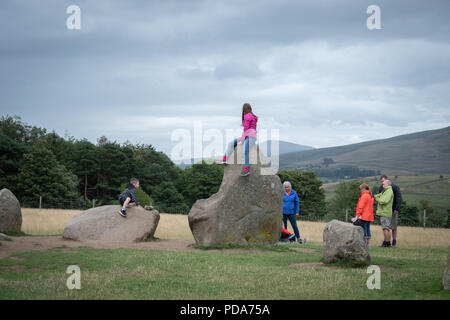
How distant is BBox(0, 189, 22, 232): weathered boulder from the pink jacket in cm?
1090

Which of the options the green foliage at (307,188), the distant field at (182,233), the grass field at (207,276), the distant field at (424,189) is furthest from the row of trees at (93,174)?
the distant field at (424,189)

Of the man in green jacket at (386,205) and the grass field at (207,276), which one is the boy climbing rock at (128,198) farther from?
the man in green jacket at (386,205)

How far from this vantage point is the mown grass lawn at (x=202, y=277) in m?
9.12

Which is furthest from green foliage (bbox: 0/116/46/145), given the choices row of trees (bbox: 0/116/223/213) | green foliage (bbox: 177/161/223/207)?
green foliage (bbox: 177/161/223/207)

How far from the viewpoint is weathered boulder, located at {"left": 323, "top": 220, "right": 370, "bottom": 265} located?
12.0 meters

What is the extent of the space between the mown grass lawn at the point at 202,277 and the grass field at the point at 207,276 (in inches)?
0.7

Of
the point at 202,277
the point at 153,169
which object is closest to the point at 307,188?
the point at 153,169

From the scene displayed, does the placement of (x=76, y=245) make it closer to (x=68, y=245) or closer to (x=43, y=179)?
(x=68, y=245)

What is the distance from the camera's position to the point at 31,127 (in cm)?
8775

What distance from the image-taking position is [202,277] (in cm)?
1078

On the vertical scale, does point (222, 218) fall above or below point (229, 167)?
below

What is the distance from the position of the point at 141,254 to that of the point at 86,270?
281 cm
